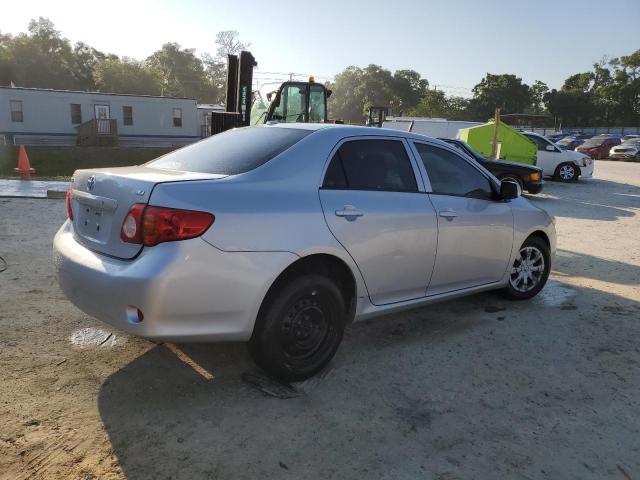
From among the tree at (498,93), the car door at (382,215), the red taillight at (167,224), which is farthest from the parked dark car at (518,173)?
the tree at (498,93)

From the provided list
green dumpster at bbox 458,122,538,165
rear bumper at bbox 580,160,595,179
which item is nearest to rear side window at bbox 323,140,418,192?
green dumpster at bbox 458,122,538,165

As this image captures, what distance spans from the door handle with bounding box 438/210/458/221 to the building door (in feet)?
105

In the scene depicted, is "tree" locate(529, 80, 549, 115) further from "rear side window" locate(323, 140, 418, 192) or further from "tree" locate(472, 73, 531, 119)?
"rear side window" locate(323, 140, 418, 192)

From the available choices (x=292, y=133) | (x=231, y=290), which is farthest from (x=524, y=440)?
(x=292, y=133)

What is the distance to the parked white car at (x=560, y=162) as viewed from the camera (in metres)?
18.1

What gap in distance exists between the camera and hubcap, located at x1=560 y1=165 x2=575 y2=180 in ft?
59.6

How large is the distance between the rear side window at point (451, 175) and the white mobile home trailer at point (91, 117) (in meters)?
31.5

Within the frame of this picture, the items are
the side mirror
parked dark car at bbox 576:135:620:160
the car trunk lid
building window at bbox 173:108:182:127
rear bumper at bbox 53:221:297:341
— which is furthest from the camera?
building window at bbox 173:108:182:127

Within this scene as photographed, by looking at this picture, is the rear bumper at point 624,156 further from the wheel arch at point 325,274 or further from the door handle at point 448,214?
the wheel arch at point 325,274

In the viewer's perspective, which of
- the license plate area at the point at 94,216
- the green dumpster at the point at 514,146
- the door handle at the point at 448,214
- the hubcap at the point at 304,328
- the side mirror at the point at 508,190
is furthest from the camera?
the green dumpster at the point at 514,146

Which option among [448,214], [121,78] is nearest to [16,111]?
[448,214]

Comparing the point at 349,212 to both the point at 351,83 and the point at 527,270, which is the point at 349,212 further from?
the point at 351,83

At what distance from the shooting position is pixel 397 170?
398 cm

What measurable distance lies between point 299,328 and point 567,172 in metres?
17.7
